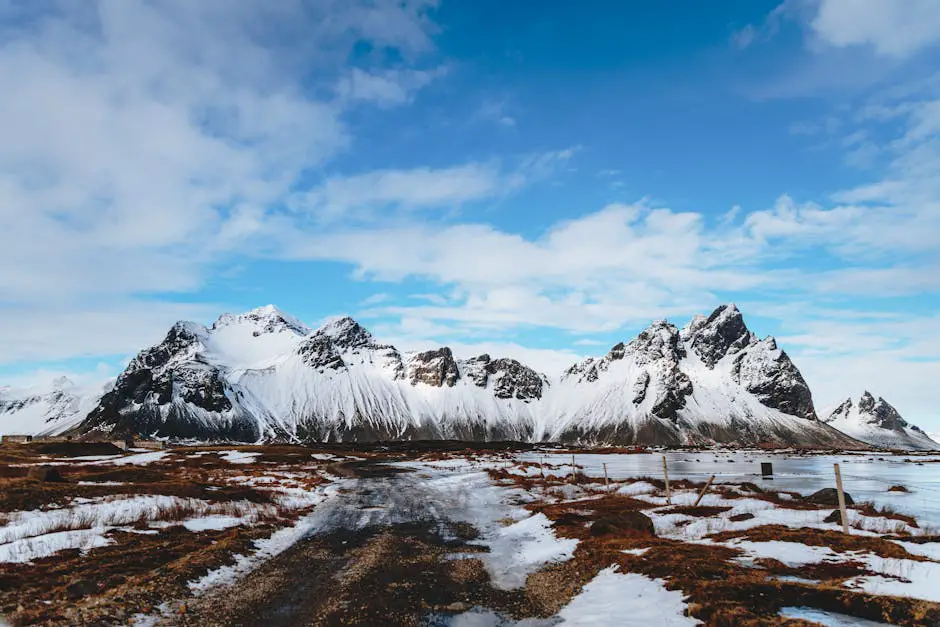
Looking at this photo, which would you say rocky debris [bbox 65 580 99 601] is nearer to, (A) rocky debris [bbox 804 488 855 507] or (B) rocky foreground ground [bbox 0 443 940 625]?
(B) rocky foreground ground [bbox 0 443 940 625]

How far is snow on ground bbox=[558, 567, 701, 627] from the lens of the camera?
12484 millimetres

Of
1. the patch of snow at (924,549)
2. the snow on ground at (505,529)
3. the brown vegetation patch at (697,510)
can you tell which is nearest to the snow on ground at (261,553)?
the snow on ground at (505,529)

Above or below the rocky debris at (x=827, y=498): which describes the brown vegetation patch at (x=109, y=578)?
above

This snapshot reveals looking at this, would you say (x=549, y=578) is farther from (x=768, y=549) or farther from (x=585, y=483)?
(x=585, y=483)

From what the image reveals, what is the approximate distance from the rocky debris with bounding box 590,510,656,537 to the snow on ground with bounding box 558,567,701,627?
6.66 metres

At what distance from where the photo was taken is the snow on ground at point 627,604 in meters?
12.5

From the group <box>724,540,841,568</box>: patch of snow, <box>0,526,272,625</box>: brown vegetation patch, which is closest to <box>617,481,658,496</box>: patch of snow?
<box>724,540,841,568</box>: patch of snow

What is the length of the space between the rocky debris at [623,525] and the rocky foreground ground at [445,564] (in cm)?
8

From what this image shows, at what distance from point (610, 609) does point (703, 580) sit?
8.83 ft

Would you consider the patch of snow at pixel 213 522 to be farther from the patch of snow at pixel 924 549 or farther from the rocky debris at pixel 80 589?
the patch of snow at pixel 924 549

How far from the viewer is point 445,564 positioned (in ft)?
63.7

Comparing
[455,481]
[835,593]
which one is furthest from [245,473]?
[835,593]

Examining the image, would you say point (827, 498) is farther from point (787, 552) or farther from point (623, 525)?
point (787, 552)

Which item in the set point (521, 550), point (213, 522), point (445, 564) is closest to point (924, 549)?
point (521, 550)
